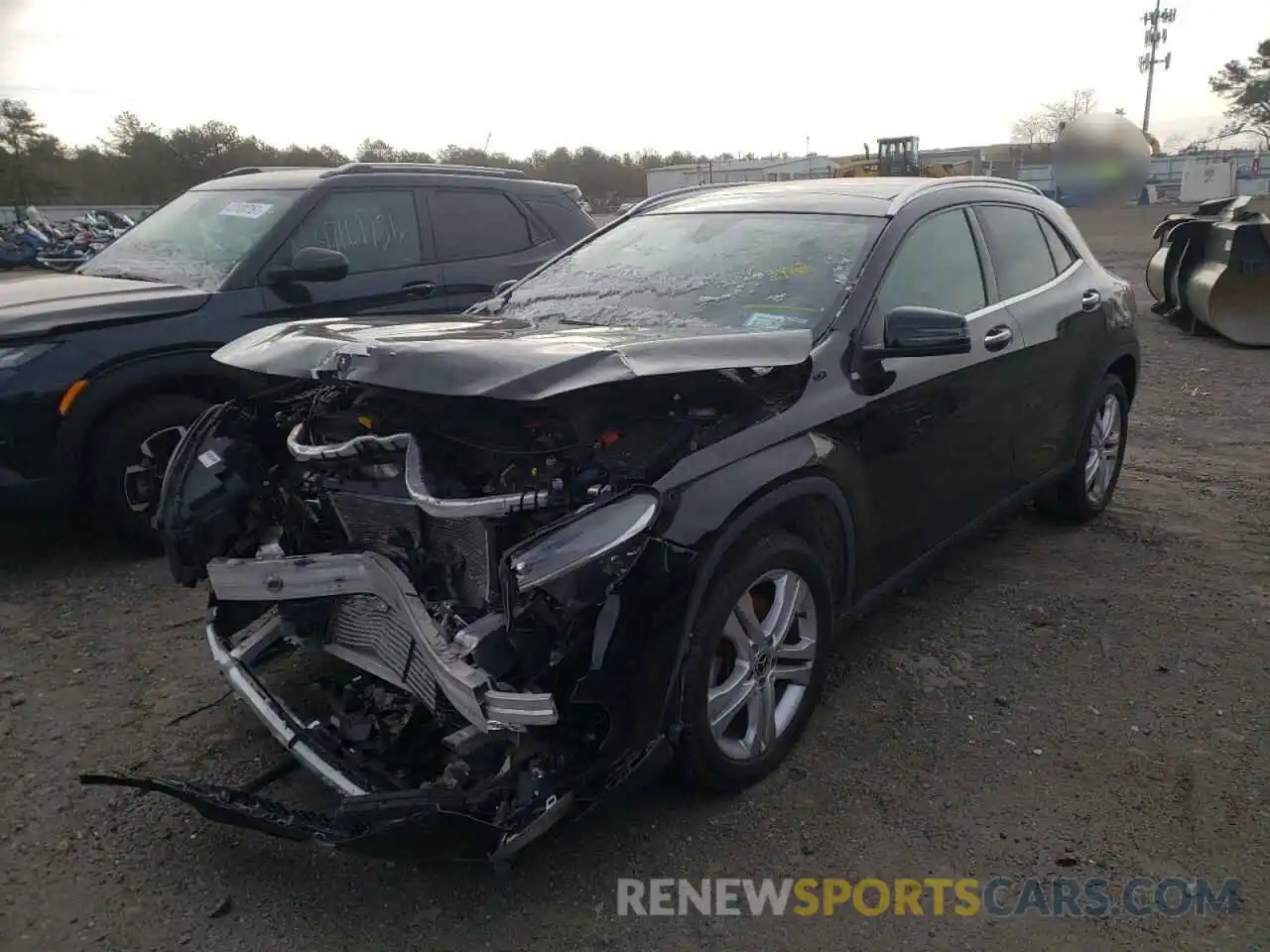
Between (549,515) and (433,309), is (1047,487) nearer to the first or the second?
(549,515)

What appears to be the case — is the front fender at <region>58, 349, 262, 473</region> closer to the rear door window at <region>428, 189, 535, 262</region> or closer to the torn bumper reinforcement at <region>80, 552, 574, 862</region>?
the torn bumper reinforcement at <region>80, 552, 574, 862</region>

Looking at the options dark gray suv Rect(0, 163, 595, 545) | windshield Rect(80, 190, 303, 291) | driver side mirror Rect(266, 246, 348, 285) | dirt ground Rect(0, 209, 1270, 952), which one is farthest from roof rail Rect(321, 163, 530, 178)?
dirt ground Rect(0, 209, 1270, 952)

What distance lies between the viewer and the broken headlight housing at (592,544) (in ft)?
7.70

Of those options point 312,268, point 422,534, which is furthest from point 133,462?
point 422,534

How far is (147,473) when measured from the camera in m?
4.77

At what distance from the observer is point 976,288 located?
4074mm

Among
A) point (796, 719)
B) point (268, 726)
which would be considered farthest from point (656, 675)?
point (268, 726)

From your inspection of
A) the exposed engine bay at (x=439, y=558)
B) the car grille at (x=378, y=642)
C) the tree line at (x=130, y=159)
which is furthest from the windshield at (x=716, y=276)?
the tree line at (x=130, y=159)

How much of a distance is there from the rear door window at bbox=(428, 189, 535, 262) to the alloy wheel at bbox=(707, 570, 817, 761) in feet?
13.2

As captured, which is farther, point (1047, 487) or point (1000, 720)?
point (1047, 487)

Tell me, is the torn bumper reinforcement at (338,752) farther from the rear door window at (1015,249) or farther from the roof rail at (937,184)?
the rear door window at (1015,249)

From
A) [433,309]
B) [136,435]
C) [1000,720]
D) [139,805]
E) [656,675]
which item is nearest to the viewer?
[656,675]

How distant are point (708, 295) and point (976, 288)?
50.8 inches

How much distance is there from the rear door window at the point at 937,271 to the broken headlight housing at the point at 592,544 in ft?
4.76
